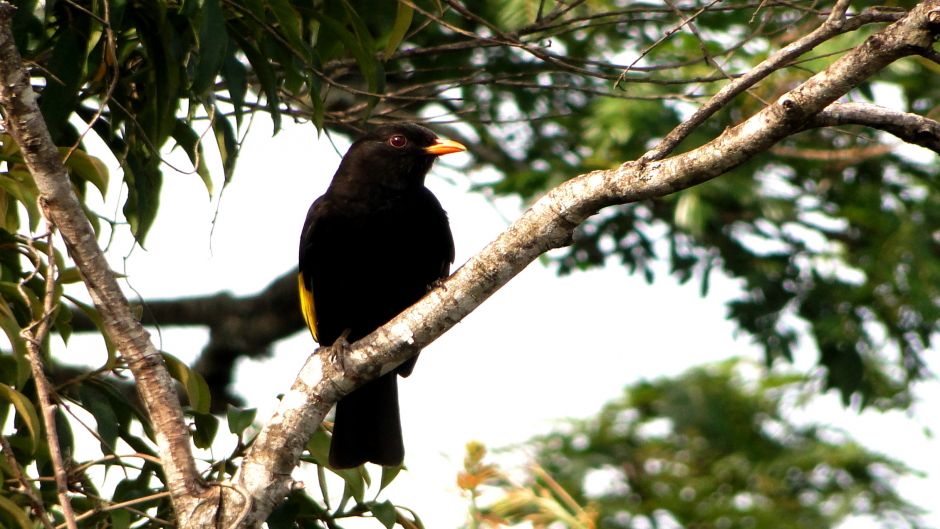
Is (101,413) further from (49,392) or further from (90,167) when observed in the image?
(90,167)

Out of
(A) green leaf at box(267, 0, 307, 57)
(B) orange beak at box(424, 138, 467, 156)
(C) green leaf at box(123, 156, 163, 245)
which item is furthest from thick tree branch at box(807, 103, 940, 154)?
A: (B) orange beak at box(424, 138, 467, 156)

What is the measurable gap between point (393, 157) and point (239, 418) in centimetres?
168

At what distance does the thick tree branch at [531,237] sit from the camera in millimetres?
2428

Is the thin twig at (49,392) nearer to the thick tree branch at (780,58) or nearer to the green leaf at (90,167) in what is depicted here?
the green leaf at (90,167)

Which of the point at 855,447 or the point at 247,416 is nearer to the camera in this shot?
the point at 247,416

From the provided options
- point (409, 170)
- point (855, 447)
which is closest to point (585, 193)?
point (409, 170)

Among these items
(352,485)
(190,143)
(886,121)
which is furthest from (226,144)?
(886,121)

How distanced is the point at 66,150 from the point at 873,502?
6071mm

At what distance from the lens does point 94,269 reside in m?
2.82

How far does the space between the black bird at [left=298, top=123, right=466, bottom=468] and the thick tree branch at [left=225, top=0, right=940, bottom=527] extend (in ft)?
3.74

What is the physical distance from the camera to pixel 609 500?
7.36 m

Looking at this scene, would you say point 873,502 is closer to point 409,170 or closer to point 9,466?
Answer: point 409,170

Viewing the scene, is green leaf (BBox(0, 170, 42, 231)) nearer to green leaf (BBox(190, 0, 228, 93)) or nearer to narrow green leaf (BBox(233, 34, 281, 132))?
green leaf (BBox(190, 0, 228, 93))

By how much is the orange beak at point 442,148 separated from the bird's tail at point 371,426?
2.92 ft
